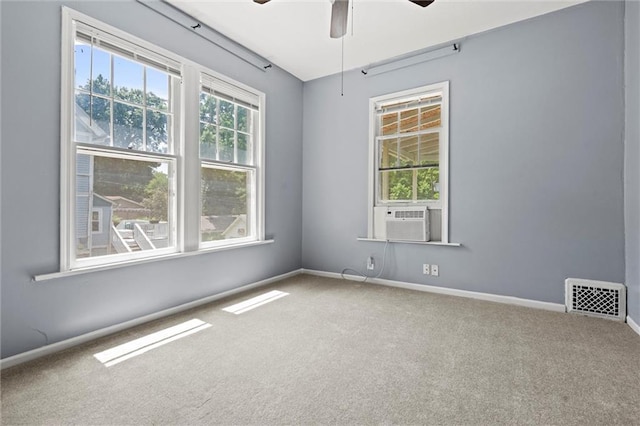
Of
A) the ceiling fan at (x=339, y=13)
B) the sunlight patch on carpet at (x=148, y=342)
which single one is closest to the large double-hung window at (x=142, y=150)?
the sunlight patch on carpet at (x=148, y=342)

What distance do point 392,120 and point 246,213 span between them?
87.4 inches

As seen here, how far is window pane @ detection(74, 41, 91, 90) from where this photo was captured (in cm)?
222

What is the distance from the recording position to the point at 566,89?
2.86 metres

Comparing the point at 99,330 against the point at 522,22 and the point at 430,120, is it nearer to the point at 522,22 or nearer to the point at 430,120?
the point at 430,120

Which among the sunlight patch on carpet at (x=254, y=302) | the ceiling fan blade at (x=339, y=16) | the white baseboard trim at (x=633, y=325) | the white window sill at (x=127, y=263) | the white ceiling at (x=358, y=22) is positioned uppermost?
the white ceiling at (x=358, y=22)

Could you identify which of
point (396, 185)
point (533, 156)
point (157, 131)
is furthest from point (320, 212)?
point (533, 156)

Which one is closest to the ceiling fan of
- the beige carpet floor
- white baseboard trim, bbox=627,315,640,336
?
the beige carpet floor

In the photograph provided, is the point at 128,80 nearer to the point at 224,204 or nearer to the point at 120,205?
the point at 120,205

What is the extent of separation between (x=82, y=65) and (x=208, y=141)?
1152 millimetres

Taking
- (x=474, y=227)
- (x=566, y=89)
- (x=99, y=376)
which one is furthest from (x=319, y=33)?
(x=99, y=376)

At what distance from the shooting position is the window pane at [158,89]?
106 inches

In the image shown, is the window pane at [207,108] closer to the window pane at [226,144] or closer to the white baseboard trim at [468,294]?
the window pane at [226,144]

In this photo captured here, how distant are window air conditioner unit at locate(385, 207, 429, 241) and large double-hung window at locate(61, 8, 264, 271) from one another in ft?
6.06

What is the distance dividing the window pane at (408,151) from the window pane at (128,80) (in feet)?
9.47
